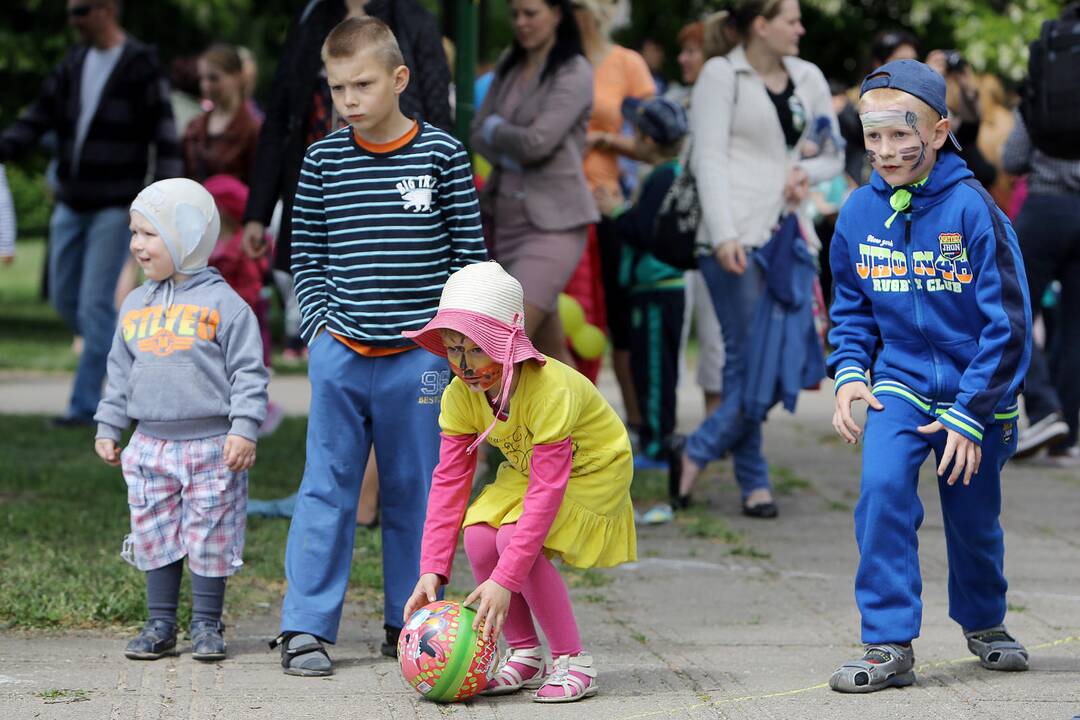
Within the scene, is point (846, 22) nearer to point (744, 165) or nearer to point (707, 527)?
point (744, 165)

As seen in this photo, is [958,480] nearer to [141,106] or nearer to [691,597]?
[691,597]

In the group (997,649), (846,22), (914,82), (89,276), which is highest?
(846,22)

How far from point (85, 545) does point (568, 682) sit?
8.58ft

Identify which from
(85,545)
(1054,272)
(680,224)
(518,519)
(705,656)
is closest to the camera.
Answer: (518,519)

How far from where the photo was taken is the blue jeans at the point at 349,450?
4949mm

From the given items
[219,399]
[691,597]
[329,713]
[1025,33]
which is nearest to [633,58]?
[691,597]

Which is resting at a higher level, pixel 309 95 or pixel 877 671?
pixel 309 95

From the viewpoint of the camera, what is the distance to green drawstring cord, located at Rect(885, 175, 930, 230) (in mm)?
4656

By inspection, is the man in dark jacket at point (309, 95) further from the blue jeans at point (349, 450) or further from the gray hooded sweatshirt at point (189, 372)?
the blue jeans at point (349, 450)

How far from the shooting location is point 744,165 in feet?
24.6

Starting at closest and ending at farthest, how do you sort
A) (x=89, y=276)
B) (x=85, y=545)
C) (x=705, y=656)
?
(x=705, y=656) → (x=85, y=545) → (x=89, y=276)

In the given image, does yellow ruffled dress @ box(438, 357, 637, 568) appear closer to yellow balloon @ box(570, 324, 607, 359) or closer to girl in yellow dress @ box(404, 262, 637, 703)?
girl in yellow dress @ box(404, 262, 637, 703)

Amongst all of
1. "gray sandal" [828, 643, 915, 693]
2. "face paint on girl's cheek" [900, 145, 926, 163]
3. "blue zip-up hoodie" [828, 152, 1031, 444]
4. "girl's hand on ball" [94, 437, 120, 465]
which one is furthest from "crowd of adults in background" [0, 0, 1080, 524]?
"gray sandal" [828, 643, 915, 693]

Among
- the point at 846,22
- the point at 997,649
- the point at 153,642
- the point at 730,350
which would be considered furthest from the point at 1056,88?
the point at 846,22
